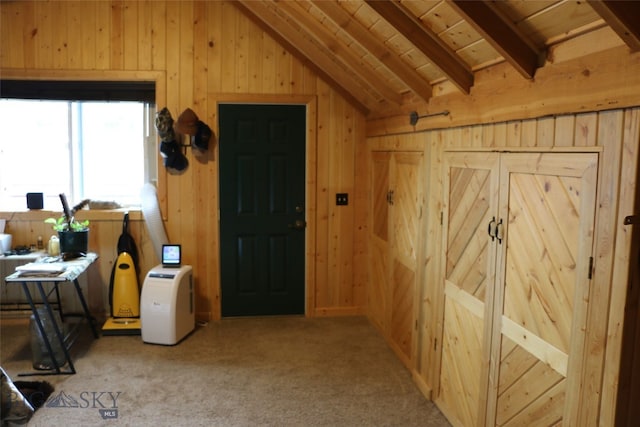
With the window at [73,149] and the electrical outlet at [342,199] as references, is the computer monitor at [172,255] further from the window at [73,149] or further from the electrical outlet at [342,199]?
the electrical outlet at [342,199]

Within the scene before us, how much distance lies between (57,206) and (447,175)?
12.0 feet

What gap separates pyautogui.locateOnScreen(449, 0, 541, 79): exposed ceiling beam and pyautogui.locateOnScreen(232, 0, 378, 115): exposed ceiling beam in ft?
7.34

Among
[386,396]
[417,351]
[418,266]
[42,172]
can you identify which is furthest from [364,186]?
[42,172]

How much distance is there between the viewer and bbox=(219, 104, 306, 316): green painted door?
488 centimetres

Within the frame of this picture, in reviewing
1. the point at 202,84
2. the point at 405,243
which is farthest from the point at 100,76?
the point at 405,243

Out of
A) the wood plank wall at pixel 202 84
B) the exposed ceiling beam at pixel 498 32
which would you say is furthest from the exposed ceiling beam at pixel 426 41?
the wood plank wall at pixel 202 84

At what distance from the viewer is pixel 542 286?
223 cm

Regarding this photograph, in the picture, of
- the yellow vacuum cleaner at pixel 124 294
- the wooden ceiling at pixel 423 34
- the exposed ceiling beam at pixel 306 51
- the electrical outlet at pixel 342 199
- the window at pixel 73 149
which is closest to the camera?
the wooden ceiling at pixel 423 34

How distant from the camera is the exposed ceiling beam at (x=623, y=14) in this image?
1.59 meters

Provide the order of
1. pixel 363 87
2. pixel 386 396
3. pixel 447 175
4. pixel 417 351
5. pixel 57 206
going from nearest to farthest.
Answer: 1. pixel 447 175
2. pixel 386 396
3. pixel 417 351
4. pixel 363 87
5. pixel 57 206

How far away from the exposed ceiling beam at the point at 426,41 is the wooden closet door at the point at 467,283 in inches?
16.9

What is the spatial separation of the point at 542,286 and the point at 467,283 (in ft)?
2.43

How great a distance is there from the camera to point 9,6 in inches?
179

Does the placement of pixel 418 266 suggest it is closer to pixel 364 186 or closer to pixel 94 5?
pixel 364 186
